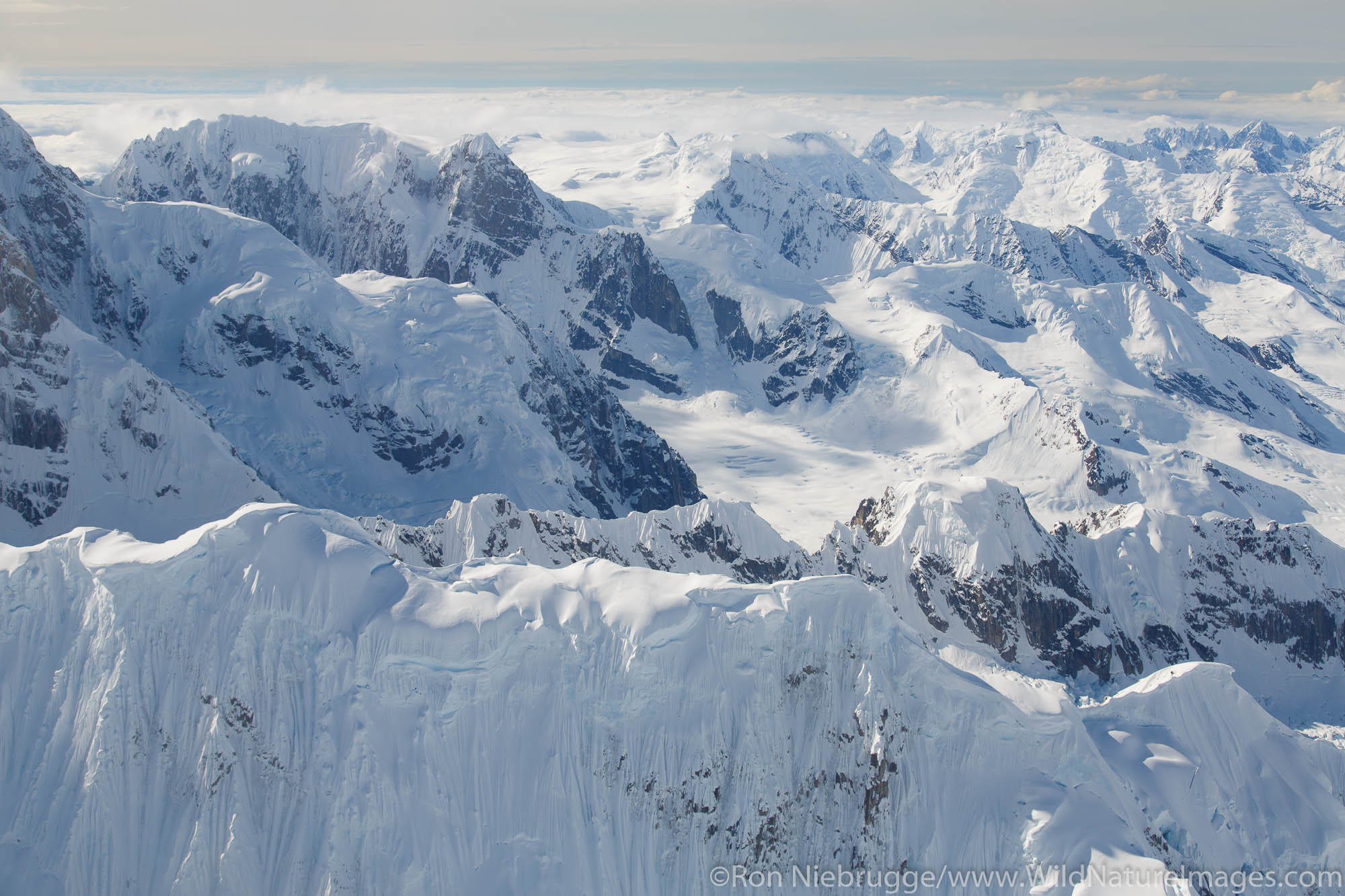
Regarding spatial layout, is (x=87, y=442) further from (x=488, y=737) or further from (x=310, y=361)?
(x=488, y=737)

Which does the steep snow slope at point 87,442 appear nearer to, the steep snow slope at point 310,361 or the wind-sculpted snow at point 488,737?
the steep snow slope at point 310,361

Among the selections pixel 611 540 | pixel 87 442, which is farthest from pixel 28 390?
pixel 611 540

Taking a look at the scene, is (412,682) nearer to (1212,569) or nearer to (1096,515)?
(1212,569)

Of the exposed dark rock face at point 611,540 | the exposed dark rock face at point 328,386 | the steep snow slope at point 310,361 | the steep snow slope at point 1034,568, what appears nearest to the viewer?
the exposed dark rock face at point 611,540

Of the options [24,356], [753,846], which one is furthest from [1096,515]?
[24,356]

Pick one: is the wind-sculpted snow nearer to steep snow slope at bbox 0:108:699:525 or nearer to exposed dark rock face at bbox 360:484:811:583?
exposed dark rock face at bbox 360:484:811:583

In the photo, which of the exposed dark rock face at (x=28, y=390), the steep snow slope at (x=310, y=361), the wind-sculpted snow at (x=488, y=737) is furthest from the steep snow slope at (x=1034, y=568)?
the steep snow slope at (x=310, y=361)
